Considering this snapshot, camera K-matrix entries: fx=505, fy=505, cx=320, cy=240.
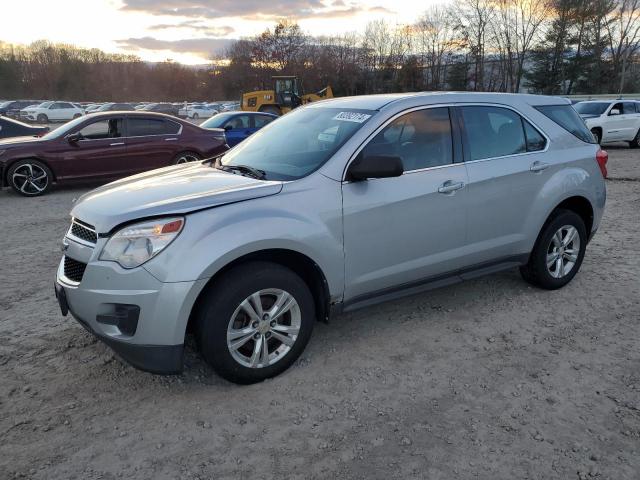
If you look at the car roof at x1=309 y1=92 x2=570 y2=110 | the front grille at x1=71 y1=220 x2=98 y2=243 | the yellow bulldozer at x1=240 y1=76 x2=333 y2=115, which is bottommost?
the front grille at x1=71 y1=220 x2=98 y2=243

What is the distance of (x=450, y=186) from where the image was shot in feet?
12.4

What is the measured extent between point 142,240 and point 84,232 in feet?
1.84

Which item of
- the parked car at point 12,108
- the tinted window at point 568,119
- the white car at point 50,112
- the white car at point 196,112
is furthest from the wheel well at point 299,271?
the white car at point 196,112

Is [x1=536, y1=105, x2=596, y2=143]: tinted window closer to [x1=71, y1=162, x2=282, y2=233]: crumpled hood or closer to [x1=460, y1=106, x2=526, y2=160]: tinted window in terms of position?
[x1=460, y1=106, x2=526, y2=160]: tinted window

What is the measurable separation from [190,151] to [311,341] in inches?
300

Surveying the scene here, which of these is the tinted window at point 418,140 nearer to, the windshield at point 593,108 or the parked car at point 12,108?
the windshield at point 593,108

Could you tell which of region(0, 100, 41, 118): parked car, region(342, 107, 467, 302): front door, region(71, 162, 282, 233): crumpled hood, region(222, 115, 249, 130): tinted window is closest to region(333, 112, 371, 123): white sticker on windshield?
region(342, 107, 467, 302): front door

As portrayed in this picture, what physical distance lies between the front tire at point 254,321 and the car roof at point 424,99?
60.9 inches

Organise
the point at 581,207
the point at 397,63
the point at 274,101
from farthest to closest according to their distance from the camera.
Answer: the point at 397,63
the point at 274,101
the point at 581,207

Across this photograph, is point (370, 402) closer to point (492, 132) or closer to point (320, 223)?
point (320, 223)

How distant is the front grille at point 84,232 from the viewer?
9.94 feet

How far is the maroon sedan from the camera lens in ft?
30.7

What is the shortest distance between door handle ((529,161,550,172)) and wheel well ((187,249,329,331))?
2.20 metres

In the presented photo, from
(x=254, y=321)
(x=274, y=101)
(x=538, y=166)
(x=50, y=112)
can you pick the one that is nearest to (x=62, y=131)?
(x=254, y=321)
